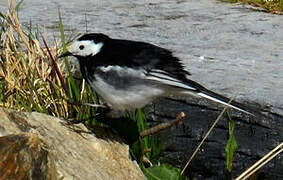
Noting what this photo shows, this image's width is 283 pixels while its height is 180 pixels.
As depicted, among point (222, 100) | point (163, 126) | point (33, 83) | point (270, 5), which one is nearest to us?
point (222, 100)

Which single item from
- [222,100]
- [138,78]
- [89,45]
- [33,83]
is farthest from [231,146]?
[33,83]

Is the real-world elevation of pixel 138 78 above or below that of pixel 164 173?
above

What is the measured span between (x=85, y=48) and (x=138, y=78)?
0.35 meters

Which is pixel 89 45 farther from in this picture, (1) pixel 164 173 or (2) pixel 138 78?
(1) pixel 164 173

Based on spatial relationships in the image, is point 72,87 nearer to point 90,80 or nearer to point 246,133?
point 90,80

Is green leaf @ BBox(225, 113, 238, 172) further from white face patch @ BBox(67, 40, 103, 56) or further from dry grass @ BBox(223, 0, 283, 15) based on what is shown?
dry grass @ BBox(223, 0, 283, 15)

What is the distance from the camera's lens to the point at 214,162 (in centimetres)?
437

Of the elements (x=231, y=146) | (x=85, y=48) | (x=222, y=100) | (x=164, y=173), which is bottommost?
(x=164, y=173)

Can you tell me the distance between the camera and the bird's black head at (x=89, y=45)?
4.29m

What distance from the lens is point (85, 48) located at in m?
4.30

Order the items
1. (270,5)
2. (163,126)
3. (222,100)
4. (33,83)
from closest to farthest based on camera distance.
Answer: (222,100), (163,126), (33,83), (270,5)

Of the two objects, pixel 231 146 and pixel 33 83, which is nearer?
pixel 231 146

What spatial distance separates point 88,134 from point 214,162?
0.66 meters

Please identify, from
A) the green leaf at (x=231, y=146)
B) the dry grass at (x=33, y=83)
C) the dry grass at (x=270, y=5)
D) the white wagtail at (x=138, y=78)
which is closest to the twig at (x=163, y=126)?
the white wagtail at (x=138, y=78)
